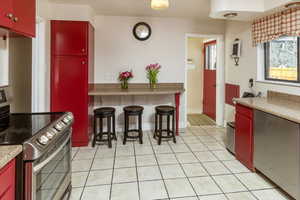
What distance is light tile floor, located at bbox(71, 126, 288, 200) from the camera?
90.6 inches

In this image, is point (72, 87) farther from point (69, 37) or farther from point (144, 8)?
point (144, 8)

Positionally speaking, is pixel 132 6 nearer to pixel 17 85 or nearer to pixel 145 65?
pixel 145 65

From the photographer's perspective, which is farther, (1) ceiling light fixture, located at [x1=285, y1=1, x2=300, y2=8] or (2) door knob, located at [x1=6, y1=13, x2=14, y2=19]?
(1) ceiling light fixture, located at [x1=285, y1=1, x2=300, y2=8]

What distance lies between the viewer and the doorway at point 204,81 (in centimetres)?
502

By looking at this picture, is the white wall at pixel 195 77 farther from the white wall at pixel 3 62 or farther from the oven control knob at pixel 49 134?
the oven control knob at pixel 49 134

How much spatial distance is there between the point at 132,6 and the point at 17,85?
2.37 meters

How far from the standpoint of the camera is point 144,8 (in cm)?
391

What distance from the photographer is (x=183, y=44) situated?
4664mm

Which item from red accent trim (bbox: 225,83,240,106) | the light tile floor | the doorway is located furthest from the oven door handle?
the doorway

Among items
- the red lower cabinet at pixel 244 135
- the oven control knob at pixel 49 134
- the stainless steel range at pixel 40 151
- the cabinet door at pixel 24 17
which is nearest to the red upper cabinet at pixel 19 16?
the cabinet door at pixel 24 17

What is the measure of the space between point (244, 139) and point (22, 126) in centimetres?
257

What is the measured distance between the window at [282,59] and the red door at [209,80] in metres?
1.90

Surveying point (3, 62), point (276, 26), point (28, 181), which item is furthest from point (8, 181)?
point (276, 26)

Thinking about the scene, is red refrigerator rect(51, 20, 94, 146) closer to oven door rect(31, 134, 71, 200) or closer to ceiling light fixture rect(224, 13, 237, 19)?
oven door rect(31, 134, 71, 200)
